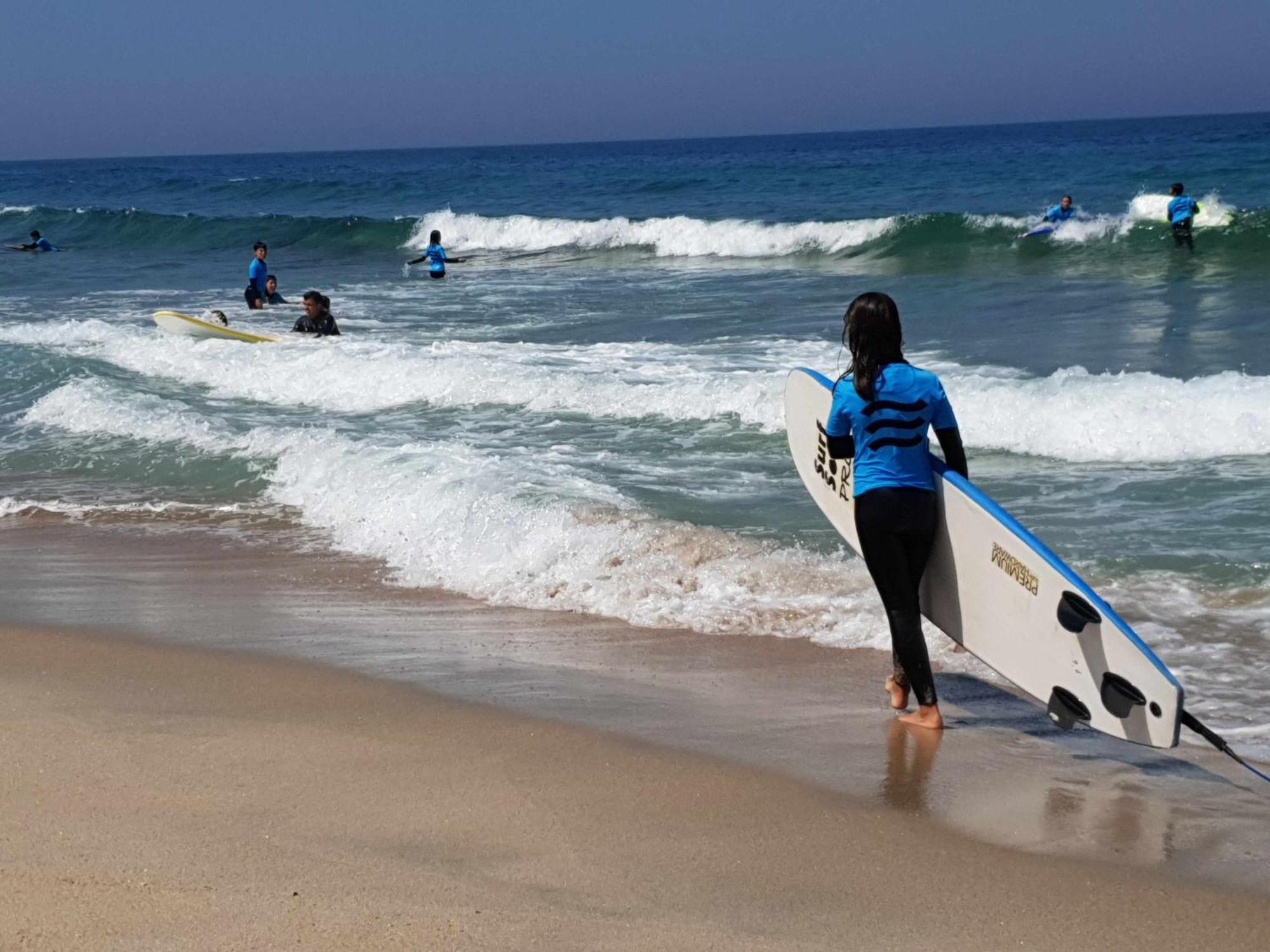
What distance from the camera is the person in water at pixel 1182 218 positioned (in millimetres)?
21656

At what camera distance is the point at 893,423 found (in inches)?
159

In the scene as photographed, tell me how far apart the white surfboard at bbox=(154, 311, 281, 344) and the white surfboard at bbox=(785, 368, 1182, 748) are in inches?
444

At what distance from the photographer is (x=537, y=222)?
33.5 meters

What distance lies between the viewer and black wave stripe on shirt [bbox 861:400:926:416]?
400 cm

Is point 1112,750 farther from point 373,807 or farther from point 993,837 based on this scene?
point 373,807

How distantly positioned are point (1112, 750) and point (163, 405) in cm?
900

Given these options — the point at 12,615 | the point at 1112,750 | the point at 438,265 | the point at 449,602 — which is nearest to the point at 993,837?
the point at 1112,750

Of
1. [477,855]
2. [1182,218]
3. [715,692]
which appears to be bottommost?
[715,692]

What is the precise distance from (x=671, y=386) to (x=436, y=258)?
13.2m

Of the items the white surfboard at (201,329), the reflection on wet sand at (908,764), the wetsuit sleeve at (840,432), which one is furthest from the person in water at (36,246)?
the reflection on wet sand at (908,764)

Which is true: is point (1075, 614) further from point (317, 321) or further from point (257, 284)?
point (257, 284)

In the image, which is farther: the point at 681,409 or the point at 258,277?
the point at 258,277

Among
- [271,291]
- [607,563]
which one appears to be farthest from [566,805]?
[271,291]

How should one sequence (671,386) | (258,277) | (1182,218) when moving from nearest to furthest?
(671,386) → (258,277) → (1182,218)
